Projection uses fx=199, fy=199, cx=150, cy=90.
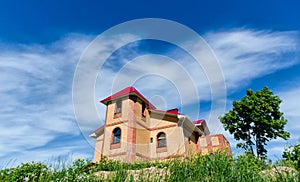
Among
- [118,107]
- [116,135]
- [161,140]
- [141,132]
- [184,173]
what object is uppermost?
[118,107]

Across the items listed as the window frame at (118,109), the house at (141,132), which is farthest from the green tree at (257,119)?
the window frame at (118,109)

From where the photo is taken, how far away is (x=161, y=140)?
54.4ft

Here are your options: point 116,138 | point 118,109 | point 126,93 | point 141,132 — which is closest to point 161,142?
point 141,132

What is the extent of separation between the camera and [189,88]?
1029cm

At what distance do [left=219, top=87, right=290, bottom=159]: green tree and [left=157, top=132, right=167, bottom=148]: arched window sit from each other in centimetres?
532

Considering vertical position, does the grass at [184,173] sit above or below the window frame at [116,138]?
below

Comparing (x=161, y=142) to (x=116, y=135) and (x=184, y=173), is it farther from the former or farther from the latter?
(x=184, y=173)

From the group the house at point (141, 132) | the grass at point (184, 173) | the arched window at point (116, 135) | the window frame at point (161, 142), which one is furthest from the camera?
the window frame at point (161, 142)

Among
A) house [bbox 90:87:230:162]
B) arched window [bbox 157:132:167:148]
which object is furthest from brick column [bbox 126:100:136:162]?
arched window [bbox 157:132:167:148]

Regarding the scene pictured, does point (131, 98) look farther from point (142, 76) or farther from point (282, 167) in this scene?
point (282, 167)

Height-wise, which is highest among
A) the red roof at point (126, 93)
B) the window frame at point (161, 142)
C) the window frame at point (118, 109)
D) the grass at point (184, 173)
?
the red roof at point (126, 93)

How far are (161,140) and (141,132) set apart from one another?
188 cm

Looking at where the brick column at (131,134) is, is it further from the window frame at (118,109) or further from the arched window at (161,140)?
the arched window at (161,140)

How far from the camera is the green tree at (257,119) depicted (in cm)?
1515
